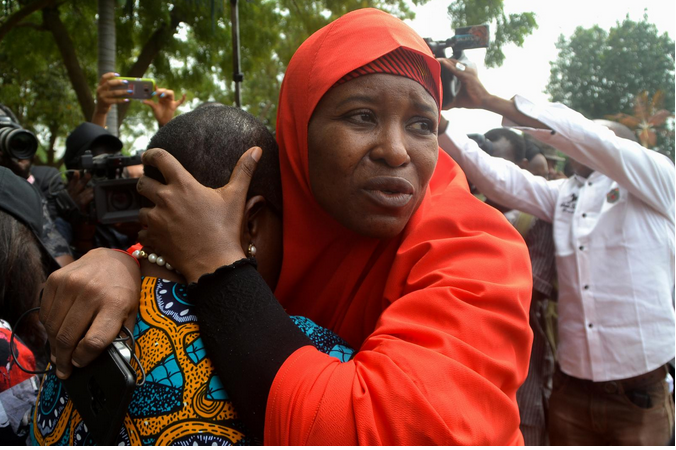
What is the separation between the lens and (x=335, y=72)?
56.7 inches

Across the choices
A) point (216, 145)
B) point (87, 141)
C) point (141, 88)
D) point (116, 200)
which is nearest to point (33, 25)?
point (141, 88)

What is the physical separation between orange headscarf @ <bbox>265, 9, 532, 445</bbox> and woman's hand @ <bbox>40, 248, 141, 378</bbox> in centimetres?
38

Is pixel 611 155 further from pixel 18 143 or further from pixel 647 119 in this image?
pixel 647 119

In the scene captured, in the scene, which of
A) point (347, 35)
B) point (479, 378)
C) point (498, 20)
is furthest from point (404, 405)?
point (498, 20)

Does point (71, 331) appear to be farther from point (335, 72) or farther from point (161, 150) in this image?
point (335, 72)

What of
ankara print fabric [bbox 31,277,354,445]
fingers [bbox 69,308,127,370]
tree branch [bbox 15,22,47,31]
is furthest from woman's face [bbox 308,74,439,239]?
tree branch [bbox 15,22,47,31]

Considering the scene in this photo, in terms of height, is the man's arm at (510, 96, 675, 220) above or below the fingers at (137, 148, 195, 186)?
below

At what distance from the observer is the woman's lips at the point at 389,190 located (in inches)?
53.4

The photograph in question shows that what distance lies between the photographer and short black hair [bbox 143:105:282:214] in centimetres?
138

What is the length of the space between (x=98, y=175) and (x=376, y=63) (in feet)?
8.81

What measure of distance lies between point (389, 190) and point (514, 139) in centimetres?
433

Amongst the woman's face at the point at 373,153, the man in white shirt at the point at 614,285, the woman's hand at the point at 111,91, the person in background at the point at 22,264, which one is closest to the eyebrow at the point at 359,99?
the woman's face at the point at 373,153

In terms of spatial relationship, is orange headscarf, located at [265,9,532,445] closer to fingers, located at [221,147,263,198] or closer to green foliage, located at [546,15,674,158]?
fingers, located at [221,147,263,198]

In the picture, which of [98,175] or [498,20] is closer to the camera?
[98,175]
